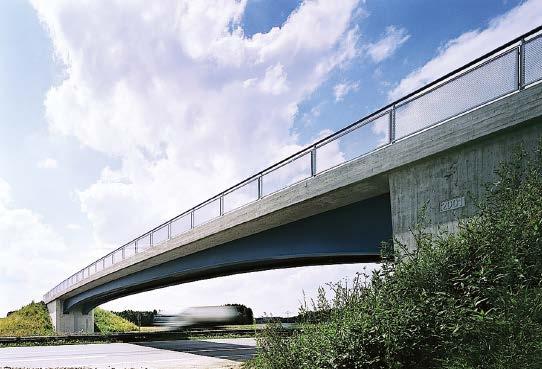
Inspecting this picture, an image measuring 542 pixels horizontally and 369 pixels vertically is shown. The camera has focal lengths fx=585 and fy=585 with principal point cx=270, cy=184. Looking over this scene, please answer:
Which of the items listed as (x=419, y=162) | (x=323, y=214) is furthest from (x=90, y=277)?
(x=419, y=162)

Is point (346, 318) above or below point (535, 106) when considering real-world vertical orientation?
below

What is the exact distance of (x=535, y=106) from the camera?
877 cm

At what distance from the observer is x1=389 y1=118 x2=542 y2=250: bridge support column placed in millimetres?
9289

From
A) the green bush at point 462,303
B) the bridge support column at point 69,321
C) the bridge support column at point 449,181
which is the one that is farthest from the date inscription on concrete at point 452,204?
the bridge support column at point 69,321

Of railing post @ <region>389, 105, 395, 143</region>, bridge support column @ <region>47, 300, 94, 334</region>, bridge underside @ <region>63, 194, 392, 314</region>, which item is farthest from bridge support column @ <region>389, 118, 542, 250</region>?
bridge support column @ <region>47, 300, 94, 334</region>

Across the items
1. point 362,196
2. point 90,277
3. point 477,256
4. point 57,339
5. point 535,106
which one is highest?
point 535,106

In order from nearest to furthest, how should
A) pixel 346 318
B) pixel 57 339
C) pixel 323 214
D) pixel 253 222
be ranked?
1. pixel 346 318
2. pixel 323 214
3. pixel 253 222
4. pixel 57 339

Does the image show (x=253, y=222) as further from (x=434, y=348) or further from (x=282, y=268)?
(x=434, y=348)

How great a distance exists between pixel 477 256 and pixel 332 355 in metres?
2.53

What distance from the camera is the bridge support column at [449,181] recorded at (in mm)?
9289

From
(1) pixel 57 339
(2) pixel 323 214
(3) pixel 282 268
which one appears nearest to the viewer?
(2) pixel 323 214

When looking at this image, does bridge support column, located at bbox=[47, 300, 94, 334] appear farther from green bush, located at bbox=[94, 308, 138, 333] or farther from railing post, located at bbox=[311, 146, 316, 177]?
railing post, located at bbox=[311, 146, 316, 177]

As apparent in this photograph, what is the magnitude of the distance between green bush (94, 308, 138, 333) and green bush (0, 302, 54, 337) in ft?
16.8

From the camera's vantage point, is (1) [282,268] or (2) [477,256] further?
(1) [282,268]
